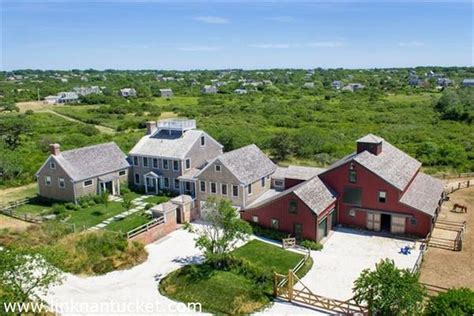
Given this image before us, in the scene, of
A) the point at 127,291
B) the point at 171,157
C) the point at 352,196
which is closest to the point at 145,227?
the point at 127,291

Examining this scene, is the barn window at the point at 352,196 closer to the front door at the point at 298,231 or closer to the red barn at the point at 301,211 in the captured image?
the red barn at the point at 301,211

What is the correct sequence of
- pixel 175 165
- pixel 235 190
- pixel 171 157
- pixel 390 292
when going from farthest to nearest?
pixel 175 165
pixel 171 157
pixel 235 190
pixel 390 292

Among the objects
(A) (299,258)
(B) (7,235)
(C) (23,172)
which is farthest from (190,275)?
(C) (23,172)

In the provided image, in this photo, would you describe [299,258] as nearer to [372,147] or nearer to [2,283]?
[372,147]

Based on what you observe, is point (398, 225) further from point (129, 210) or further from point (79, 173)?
point (79, 173)

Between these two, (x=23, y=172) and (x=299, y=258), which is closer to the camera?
(x=299, y=258)
